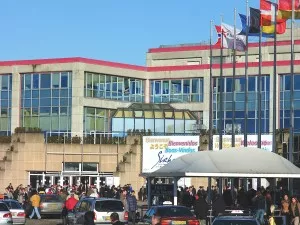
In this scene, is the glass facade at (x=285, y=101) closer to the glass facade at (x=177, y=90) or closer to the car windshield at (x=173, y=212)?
the glass facade at (x=177, y=90)


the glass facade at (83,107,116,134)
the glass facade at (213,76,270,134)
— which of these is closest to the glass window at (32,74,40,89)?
the glass facade at (83,107,116,134)

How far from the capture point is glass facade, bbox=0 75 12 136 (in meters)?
80.8

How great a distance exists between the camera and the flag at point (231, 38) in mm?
51844

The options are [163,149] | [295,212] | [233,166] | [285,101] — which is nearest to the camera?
[295,212]

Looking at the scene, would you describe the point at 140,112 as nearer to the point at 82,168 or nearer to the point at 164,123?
the point at 164,123

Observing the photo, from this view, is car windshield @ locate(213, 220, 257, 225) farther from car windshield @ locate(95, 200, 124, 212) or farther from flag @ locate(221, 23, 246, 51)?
flag @ locate(221, 23, 246, 51)

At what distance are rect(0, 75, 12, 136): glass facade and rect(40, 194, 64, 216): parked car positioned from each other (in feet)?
102

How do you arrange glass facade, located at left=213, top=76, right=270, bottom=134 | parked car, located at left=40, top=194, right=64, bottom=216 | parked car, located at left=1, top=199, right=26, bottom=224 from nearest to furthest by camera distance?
parked car, located at left=1, top=199, right=26, bottom=224 → parked car, located at left=40, top=194, right=64, bottom=216 → glass facade, located at left=213, top=76, right=270, bottom=134

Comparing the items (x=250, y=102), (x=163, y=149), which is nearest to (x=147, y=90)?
(x=250, y=102)

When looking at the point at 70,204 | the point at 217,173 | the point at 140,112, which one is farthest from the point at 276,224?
the point at 140,112

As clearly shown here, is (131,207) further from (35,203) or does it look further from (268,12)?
(268,12)

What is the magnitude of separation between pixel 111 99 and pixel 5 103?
8.83m

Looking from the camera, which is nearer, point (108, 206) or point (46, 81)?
point (108, 206)

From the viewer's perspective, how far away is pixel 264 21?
48406 mm
